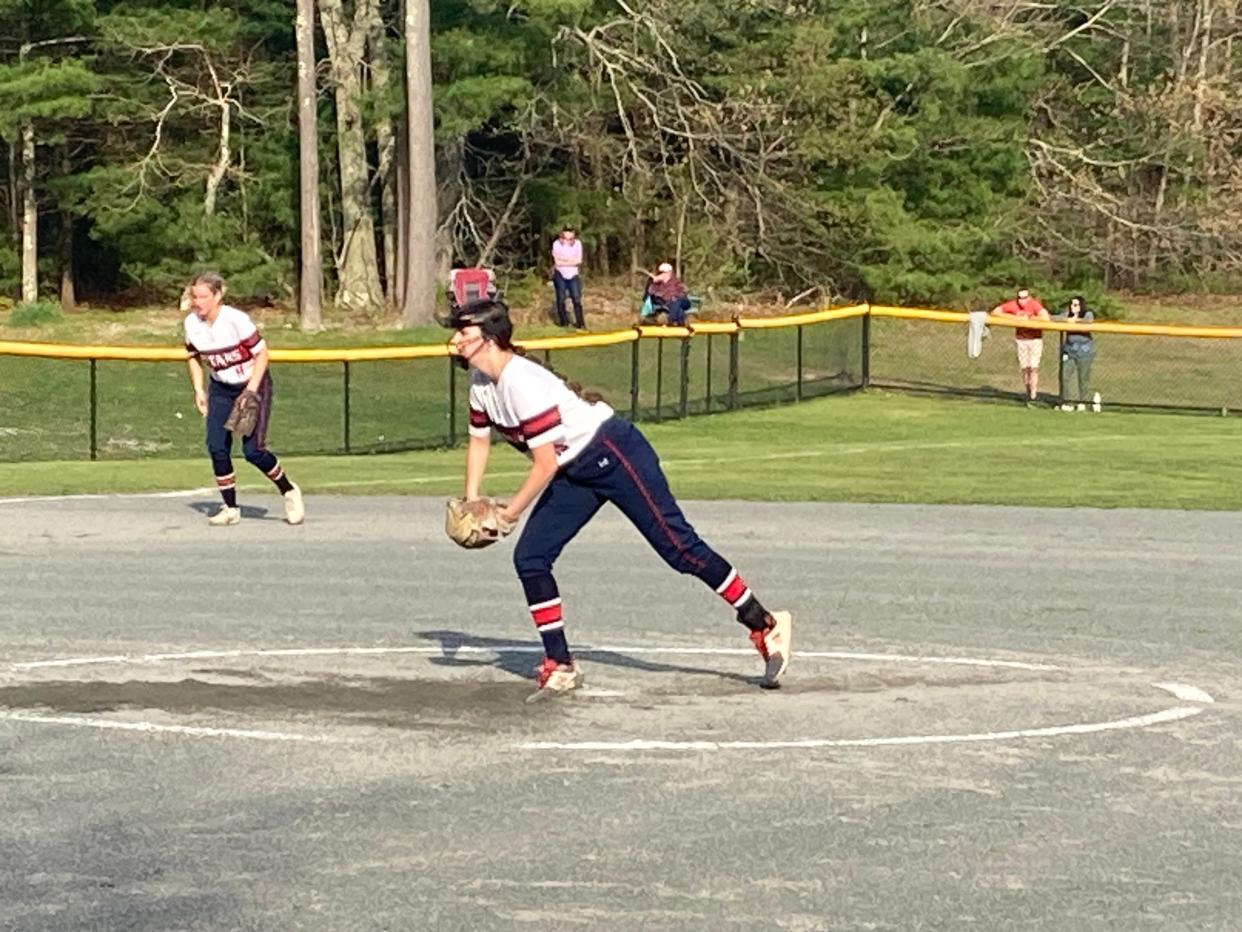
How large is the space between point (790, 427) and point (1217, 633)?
16.8 meters

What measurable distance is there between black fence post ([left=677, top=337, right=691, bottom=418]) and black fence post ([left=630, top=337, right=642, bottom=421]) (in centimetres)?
104

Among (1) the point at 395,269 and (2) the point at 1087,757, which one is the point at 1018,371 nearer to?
(1) the point at 395,269

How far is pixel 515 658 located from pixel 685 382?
19.2 m

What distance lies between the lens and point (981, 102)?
51.6 m

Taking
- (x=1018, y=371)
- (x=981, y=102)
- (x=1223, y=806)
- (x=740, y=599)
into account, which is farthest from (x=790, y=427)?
(x=981, y=102)

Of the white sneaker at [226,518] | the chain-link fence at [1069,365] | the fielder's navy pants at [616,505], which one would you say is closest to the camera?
the fielder's navy pants at [616,505]

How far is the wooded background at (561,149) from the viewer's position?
4491 cm

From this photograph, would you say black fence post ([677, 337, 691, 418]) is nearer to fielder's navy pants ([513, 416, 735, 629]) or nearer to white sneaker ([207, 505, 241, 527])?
white sneaker ([207, 505, 241, 527])

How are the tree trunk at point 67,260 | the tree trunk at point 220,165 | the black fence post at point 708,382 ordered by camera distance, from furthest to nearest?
the tree trunk at point 67,260, the tree trunk at point 220,165, the black fence post at point 708,382

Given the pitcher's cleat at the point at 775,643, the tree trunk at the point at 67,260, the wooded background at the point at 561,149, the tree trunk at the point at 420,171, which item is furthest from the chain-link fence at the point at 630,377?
the tree trunk at the point at 67,260

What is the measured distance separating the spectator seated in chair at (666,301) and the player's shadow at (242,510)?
1847 centimetres

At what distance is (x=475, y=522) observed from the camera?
9.80 m

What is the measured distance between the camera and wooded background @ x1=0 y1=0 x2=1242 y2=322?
44.9m

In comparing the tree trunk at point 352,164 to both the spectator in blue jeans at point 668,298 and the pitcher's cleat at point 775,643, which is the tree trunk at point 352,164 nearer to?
the spectator in blue jeans at point 668,298
